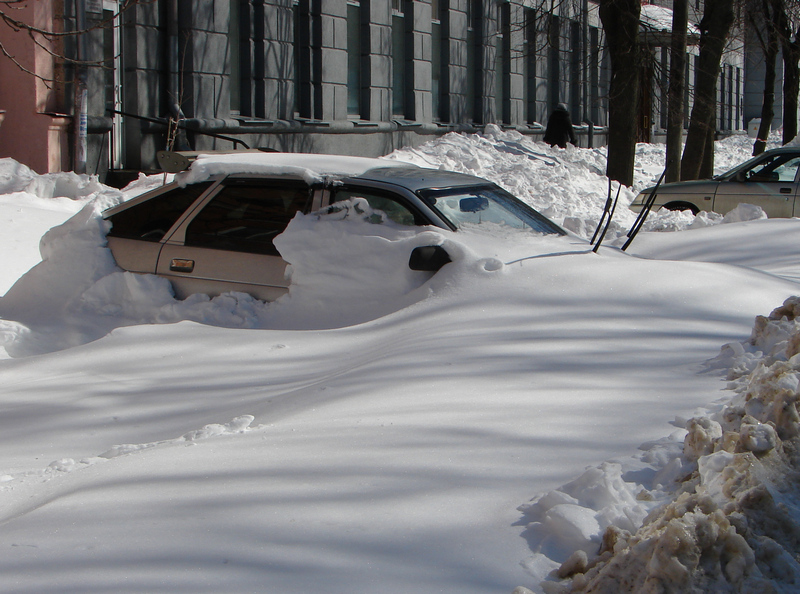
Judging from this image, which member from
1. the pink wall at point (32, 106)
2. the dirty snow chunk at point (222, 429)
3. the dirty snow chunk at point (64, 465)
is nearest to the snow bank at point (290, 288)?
the dirty snow chunk at point (222, 429)

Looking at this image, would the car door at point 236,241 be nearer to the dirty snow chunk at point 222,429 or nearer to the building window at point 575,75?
the dirty snow chunk at point 222,429

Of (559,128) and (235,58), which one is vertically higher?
(235,58)

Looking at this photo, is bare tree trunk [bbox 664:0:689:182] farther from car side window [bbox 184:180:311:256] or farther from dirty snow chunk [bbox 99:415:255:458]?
dirty snow chunk [bbox 99:415:255:458]

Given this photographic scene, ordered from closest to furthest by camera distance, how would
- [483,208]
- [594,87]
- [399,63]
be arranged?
[483,208], [399,63], [594,87]

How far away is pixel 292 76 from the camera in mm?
16953

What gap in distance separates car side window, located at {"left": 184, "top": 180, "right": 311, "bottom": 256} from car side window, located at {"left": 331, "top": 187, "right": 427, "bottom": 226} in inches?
9.3

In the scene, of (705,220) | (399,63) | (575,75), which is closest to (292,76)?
(399,63)

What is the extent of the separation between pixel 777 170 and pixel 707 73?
15.4 feet

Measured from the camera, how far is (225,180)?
18.9ft

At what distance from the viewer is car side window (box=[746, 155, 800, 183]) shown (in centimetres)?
1150

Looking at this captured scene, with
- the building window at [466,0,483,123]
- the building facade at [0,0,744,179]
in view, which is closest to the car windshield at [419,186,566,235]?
the building facade at [0,0,744,179]

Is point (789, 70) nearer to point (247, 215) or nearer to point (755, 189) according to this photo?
point (755, 189)

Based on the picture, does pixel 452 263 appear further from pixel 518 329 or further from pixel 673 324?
pixel 673 324

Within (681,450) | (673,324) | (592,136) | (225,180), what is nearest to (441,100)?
(592,136)
